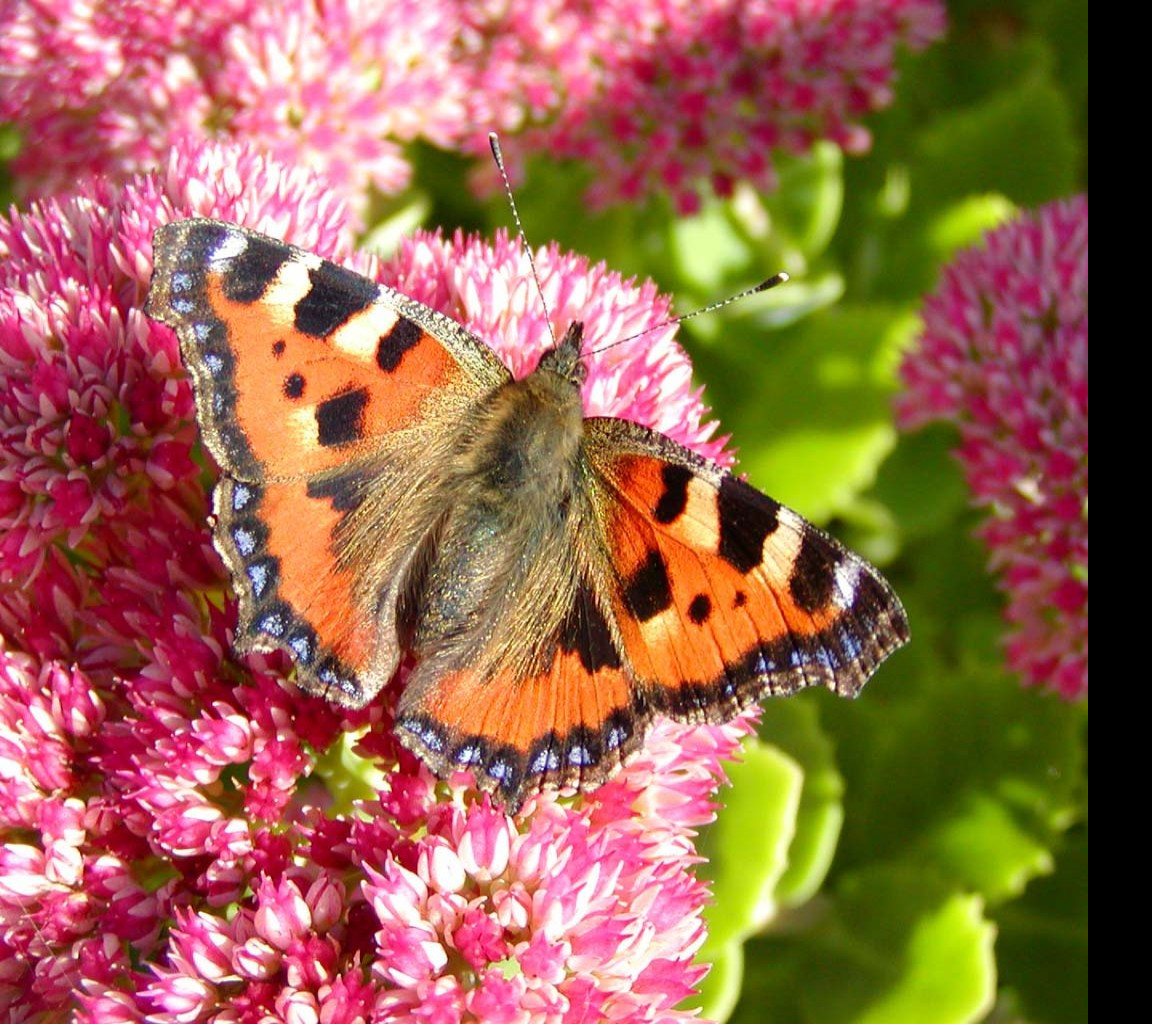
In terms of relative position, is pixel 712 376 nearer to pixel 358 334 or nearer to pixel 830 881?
pixel 830 881

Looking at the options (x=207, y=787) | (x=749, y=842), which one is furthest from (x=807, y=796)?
(x=207, y=787)

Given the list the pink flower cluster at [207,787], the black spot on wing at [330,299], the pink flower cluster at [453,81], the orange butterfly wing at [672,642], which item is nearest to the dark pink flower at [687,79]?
the pink flower cluster at [453,81]

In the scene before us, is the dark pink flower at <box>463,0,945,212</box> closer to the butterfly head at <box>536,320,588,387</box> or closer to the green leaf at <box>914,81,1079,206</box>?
the green leaf at <box>914,81,1079,206</box>

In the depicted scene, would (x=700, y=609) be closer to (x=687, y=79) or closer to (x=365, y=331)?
(x=365, y=331)

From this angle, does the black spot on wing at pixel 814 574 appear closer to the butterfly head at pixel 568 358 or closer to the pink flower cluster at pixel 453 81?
the butterfly head at pixel 568 358
